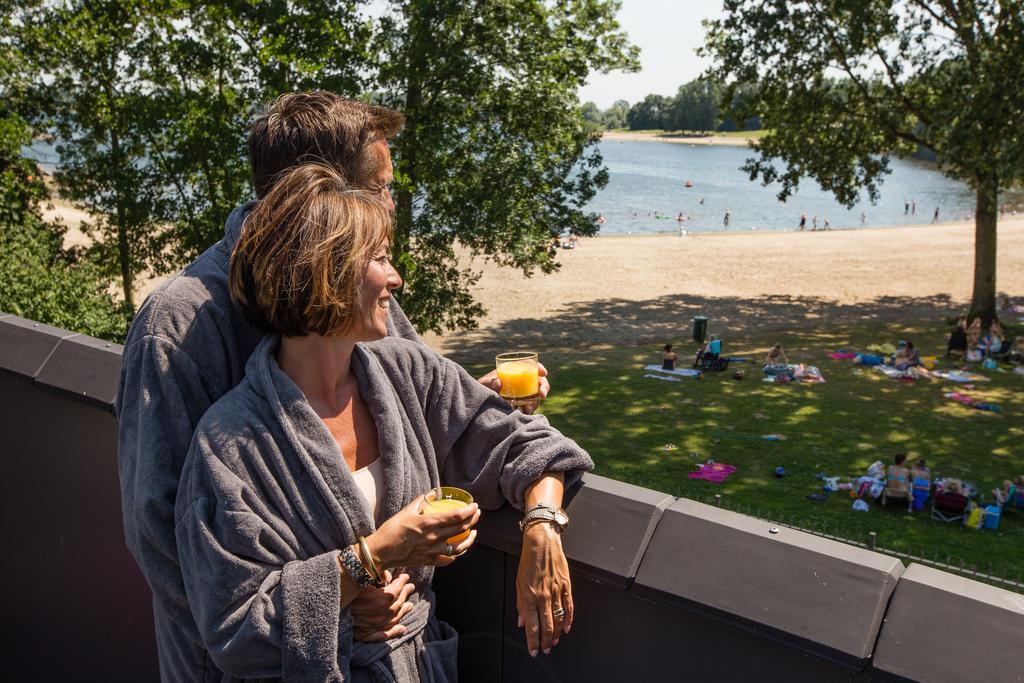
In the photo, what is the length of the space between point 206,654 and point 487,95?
52.3ft

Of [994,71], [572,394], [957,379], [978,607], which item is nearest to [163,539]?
[978,607]

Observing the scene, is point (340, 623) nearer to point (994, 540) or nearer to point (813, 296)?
point (994, 540)

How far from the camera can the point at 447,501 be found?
6.44ft

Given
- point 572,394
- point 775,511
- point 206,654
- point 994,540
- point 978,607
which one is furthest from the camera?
point 572,394

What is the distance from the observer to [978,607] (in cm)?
156

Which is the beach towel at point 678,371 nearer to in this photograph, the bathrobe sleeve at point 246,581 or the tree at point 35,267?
the tree at point 35,267

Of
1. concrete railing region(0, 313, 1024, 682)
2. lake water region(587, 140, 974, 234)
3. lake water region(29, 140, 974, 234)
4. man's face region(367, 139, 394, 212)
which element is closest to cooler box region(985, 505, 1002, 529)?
concrete railing region(0, 313, 1024, 682)

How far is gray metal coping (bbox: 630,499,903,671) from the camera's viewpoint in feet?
5.43

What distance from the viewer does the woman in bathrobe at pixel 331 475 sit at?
175 cm

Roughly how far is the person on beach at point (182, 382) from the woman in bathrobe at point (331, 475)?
0.07 metres

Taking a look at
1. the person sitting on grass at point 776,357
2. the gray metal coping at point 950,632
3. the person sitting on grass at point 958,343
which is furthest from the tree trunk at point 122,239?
the gray metal coping at point 950,632

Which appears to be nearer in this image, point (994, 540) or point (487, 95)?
point (994, 540)

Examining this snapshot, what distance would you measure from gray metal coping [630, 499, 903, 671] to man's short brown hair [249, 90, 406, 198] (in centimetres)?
113

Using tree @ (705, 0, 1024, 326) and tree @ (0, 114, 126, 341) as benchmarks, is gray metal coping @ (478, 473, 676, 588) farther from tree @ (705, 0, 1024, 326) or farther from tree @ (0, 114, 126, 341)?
tree @ (705, 0, 1024, 326)
